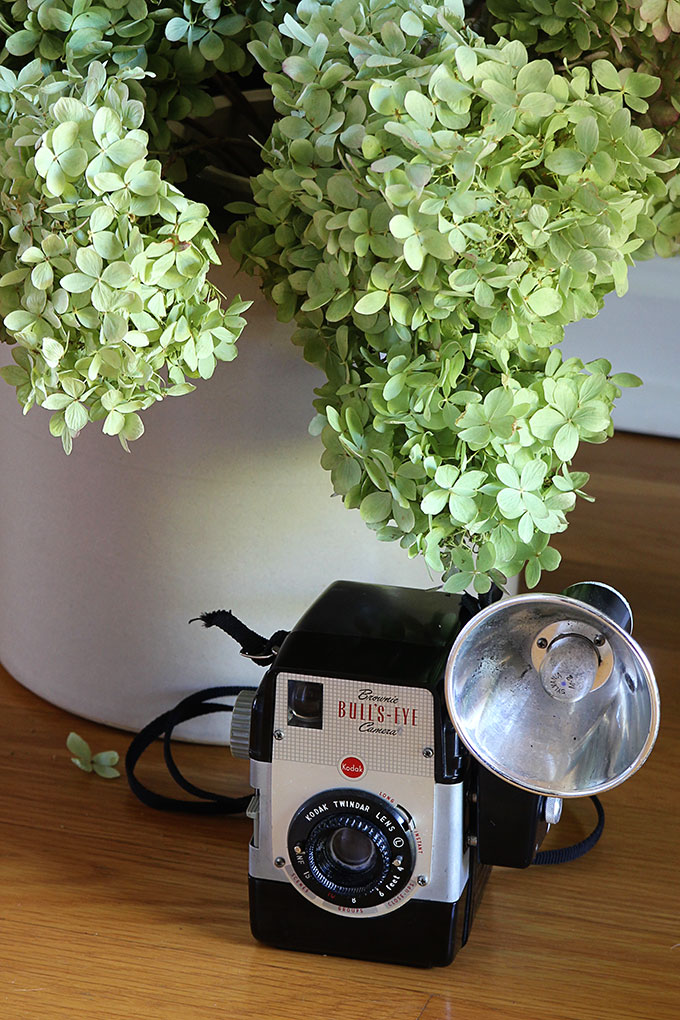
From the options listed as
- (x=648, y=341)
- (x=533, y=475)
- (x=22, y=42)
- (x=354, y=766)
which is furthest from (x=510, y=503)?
(x=648, y=341)

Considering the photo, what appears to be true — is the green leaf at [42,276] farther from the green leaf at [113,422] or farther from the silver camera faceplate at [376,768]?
the silver camera faceplate at [376,768]

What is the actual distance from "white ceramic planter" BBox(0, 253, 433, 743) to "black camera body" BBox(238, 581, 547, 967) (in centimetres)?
8

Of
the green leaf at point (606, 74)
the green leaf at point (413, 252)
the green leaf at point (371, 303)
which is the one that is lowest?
the green leaf at point (371, 303)

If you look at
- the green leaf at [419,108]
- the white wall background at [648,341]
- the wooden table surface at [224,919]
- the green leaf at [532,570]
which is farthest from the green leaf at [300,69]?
the white wall background at [648,341]

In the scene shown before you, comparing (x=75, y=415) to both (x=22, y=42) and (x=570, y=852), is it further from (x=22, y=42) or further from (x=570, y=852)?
(x=570, y=852)

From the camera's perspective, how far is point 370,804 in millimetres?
414

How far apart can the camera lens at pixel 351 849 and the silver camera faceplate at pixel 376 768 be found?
0.01m

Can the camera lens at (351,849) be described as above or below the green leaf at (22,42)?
below

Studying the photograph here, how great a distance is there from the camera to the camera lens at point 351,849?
424 mm

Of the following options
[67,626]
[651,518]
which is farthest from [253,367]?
[651,518]

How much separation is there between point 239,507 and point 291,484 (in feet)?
0.08

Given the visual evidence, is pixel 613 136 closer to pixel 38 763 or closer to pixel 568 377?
pixel 568 377

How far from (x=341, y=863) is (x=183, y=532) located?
0.16m

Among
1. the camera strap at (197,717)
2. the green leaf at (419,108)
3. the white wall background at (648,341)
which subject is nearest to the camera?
the green leaf at (419,108)
